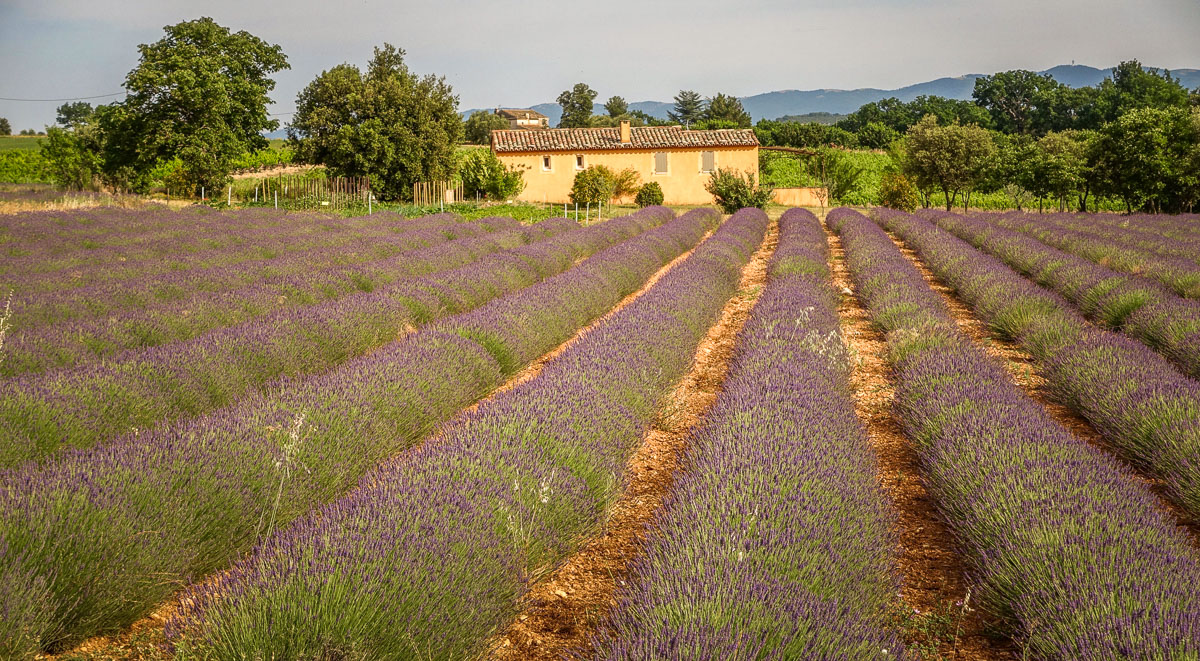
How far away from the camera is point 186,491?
2588 mm

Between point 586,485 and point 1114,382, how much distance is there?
10.5 ft

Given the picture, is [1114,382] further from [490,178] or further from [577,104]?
[577,104]

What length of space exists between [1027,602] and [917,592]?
50 centimetres

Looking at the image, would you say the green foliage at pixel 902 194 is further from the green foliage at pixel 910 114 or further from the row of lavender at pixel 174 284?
the green foliage at pixel 910 114

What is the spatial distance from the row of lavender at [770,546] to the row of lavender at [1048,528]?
1.11 feet

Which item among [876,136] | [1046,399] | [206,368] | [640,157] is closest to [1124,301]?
[1046,399]

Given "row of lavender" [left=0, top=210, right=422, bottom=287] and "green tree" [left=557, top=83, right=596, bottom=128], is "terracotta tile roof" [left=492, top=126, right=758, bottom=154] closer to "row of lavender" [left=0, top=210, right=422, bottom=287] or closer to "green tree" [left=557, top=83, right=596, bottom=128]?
"row of lavender" [left=0, top=210, right=422, bottom=287]

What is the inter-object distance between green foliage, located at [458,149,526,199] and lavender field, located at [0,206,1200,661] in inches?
868

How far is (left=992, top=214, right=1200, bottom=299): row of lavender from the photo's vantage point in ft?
25.3

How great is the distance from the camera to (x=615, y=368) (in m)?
4.26

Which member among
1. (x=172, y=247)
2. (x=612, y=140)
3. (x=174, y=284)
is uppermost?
(x=612, y=140)

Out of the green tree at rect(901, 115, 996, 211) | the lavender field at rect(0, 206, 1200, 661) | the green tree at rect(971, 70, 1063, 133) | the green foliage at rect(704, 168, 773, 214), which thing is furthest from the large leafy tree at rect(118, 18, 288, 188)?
the green tree at rect(971, 70, 1063, 133)

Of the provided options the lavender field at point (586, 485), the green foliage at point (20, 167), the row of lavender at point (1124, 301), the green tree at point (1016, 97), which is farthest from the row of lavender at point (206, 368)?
the green tree at point (1016, 97)

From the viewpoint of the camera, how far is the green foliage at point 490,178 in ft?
92.0
